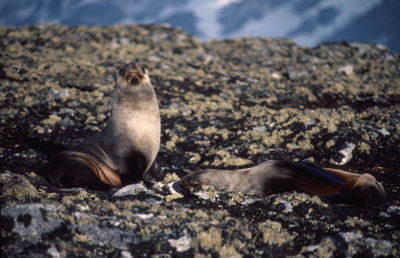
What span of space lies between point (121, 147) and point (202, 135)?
107 inches

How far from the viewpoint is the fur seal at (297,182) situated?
3957mm

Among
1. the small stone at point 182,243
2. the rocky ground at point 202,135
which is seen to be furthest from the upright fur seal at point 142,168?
the small stone at point 182,243

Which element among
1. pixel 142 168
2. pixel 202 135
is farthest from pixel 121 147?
pixel 202 135

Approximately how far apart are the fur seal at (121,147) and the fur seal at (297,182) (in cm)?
119

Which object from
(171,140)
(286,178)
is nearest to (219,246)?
(286,178)

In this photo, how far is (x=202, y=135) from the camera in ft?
25.2

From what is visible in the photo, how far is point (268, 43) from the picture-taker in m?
18.4

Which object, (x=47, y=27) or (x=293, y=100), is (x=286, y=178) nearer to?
(x=293, y=100)

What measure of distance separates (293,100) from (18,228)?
387 inches

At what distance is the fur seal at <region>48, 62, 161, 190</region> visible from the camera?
182 inches

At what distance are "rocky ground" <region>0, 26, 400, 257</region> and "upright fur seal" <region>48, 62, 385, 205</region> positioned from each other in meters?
0.31

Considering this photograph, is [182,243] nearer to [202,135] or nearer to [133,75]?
[133,75]

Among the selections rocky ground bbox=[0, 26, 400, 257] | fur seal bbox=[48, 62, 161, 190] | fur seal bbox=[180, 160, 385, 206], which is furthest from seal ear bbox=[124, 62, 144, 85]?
fur seal bbox=[180, 160, 385, 206]

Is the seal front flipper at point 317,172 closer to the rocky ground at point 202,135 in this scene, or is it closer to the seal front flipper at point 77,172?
the rocky ground at point 202,135
